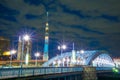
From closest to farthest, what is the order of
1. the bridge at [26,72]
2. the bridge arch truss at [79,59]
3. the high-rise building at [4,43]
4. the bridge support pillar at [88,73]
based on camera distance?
Result: the bridge at [26,72]
the bridge support pillar at [88,73]
the bridge arch truss at [79,59]
the high-rise building at [4,43]

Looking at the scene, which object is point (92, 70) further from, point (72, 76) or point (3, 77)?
point (3, 77)

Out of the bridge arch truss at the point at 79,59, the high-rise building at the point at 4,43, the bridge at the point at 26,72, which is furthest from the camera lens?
the high-rise building at the point at 4,43

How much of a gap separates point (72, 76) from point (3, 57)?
11750 cm

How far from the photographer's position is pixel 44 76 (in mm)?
31938

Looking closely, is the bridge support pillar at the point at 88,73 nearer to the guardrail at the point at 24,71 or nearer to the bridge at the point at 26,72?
the bridge at the point at 26,72

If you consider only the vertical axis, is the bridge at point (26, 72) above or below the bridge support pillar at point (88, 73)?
above

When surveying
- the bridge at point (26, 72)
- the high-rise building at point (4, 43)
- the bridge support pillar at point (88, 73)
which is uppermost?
the high-rise building at point (4, 43)

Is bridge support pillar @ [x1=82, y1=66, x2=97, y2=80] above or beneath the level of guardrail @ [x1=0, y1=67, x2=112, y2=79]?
beneath

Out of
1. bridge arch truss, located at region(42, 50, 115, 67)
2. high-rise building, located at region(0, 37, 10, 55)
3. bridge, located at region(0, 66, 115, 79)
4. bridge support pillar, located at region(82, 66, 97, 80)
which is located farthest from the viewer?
high-rise building, located at region(0, 37, 10, 55)

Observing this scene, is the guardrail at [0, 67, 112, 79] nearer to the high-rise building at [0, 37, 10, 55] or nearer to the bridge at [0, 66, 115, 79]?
the bridge at [0, 66, 115, 79]

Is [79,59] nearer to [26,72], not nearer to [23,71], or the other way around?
[26,72]

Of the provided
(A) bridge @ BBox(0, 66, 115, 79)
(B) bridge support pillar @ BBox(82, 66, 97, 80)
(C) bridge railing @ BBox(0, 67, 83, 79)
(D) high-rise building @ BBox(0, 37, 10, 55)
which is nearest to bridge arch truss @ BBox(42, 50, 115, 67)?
(B) bridge support pillar @ BBox(82, 66, 97, 80)

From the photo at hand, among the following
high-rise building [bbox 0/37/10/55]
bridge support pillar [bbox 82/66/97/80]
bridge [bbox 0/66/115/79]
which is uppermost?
high-rise building [bbox 0/37/10/55]

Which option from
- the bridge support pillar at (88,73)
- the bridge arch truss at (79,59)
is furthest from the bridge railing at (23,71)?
the bridge arch truss at (79,59)
